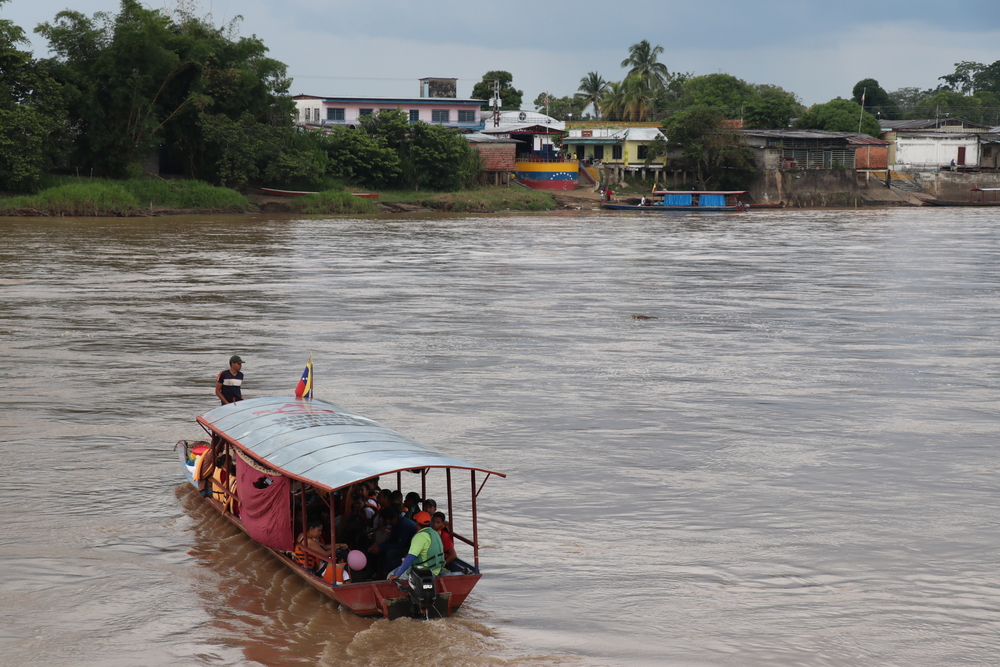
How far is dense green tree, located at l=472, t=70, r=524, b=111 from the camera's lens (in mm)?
93562

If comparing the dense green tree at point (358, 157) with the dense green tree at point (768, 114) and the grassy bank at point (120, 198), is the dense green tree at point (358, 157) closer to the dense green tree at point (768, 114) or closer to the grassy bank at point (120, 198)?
the grassy bank at point (120, 198)

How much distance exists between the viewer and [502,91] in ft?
308

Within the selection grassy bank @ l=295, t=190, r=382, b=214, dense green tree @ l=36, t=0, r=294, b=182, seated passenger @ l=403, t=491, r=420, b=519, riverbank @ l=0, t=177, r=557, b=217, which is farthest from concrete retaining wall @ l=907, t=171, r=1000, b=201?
seated passenger @ l=403, t=491, r=420, b=519

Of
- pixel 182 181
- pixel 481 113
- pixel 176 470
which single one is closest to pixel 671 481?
pixel 176 470

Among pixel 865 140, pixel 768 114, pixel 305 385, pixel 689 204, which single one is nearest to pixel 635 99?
pixel 768 114

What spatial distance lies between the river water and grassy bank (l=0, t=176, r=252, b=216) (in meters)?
18.2

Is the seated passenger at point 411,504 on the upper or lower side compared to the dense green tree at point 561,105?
lower

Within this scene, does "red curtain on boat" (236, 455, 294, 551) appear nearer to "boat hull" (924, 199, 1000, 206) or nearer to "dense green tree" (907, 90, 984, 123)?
"boat hull" (924, 199, 1000, 206)

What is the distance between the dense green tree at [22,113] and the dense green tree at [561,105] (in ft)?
192

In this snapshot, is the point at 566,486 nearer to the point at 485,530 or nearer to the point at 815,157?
the point at 485,530

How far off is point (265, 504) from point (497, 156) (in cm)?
Result: 5938

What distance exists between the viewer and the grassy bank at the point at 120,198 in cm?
4681

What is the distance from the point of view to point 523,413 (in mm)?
15125

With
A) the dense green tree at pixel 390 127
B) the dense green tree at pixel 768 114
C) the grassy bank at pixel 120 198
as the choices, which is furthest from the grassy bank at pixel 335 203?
Answer: the dense green tree at pixel 768 114
